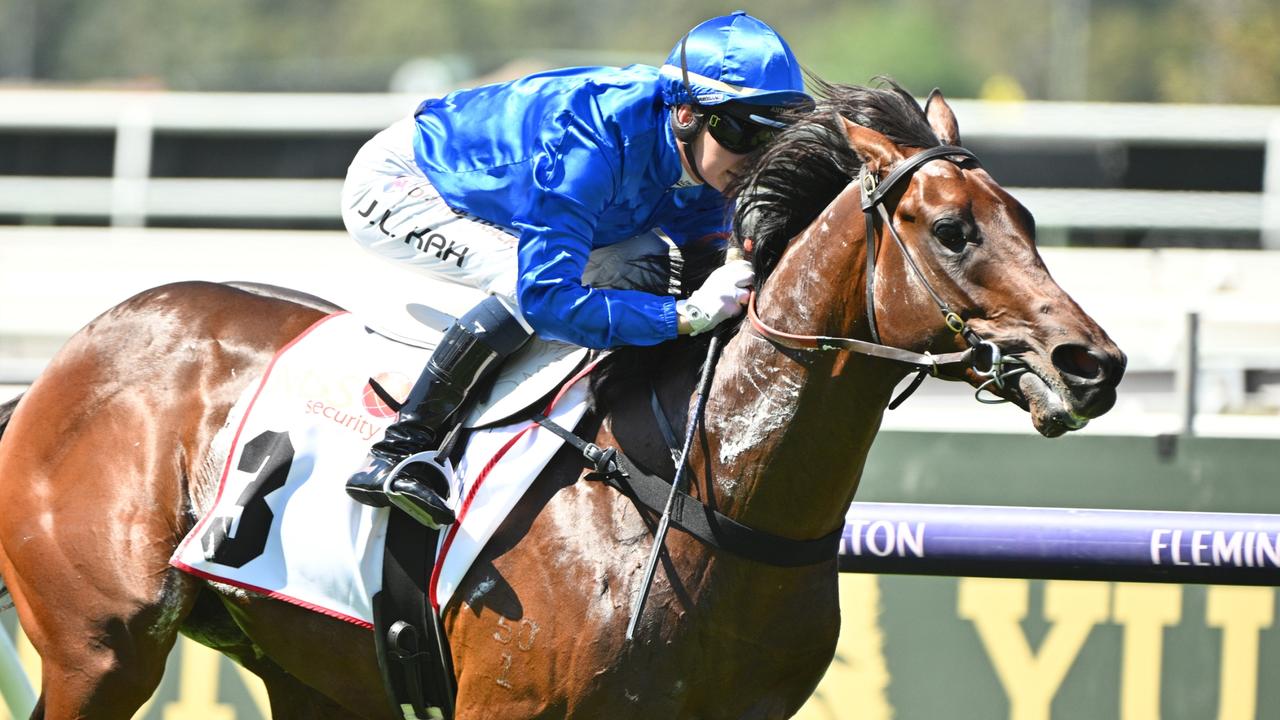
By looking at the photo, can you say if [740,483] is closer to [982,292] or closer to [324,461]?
[982,292]

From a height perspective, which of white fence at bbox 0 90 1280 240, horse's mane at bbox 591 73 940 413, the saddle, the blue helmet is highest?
white fence at bbox 0 90 1280 240

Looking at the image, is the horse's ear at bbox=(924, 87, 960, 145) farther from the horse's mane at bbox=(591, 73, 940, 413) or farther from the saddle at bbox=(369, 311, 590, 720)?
the saddle at bbox=(369, 311, 590, 720)

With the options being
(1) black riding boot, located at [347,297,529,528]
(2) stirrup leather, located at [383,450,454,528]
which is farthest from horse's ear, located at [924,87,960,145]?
(2) stirrup leather, located at [383,450,454,528]

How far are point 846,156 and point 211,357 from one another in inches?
64.1

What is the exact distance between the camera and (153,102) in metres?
8.49

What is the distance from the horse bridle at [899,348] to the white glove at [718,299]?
117mm

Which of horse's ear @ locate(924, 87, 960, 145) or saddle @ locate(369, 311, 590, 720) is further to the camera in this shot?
saddle @ locate(369, 311, 590, 720)

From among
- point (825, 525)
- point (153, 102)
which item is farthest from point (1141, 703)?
point (153, 102)

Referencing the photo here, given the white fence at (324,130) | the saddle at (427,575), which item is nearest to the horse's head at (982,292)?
the saddle at (427,575)

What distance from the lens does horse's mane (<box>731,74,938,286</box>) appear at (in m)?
3.17

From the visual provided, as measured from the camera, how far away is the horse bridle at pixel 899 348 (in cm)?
289

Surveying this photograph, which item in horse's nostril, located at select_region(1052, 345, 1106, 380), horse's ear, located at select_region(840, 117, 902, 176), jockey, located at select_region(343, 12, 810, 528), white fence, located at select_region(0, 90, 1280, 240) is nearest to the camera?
horse's nostril, located at select_region(1052, 345, 1106, 380)

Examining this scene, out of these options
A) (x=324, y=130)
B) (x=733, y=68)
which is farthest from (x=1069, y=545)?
(x=324, y=130)

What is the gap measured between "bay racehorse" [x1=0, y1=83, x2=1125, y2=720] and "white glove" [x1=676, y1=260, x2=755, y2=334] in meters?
0.04
